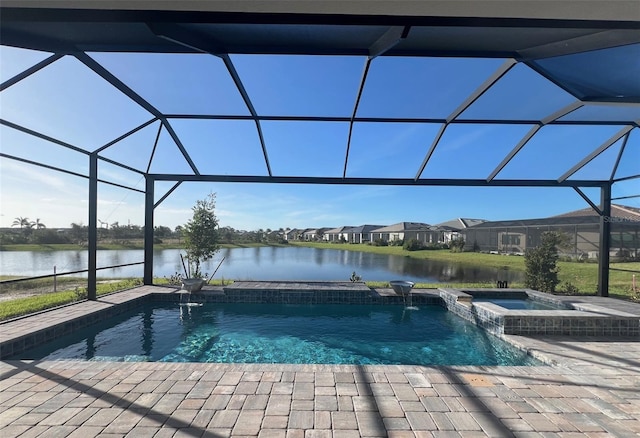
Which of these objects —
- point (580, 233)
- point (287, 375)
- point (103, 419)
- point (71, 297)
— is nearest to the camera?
point (103, 419)

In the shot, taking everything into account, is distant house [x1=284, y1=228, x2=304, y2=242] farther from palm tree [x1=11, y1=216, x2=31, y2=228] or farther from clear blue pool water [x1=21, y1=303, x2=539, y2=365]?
clear blue pool water [x1=21, y1=303, x2=539, y2=365]

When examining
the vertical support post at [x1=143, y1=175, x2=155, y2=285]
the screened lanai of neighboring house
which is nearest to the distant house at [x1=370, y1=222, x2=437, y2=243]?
the screened lanai of neighboring house

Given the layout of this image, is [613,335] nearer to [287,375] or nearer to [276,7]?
[287,375]

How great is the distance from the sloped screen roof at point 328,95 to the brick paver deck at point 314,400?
3.30m

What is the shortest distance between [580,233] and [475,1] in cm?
2177

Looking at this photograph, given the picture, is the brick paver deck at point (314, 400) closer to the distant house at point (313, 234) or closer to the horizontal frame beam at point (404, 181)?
the horizontal frame beam at point (404, 181)

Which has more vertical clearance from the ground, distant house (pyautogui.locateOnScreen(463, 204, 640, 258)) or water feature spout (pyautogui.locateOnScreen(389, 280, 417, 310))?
distant house (pyautogui.locateOnScreen(463, 204, 640, 258))

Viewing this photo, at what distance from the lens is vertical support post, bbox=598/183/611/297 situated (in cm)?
812

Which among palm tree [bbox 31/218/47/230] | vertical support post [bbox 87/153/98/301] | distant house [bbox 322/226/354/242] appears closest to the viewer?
vertical support post [bbox 87/153/98/301]

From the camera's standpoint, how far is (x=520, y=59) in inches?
153

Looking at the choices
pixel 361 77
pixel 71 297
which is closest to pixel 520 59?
pixel 361 77

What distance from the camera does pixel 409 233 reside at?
4094cm

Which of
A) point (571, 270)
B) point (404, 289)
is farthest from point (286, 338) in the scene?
point (571, 270)

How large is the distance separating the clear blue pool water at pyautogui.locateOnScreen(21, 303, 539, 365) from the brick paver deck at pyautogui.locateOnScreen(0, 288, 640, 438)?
1.17 metres
